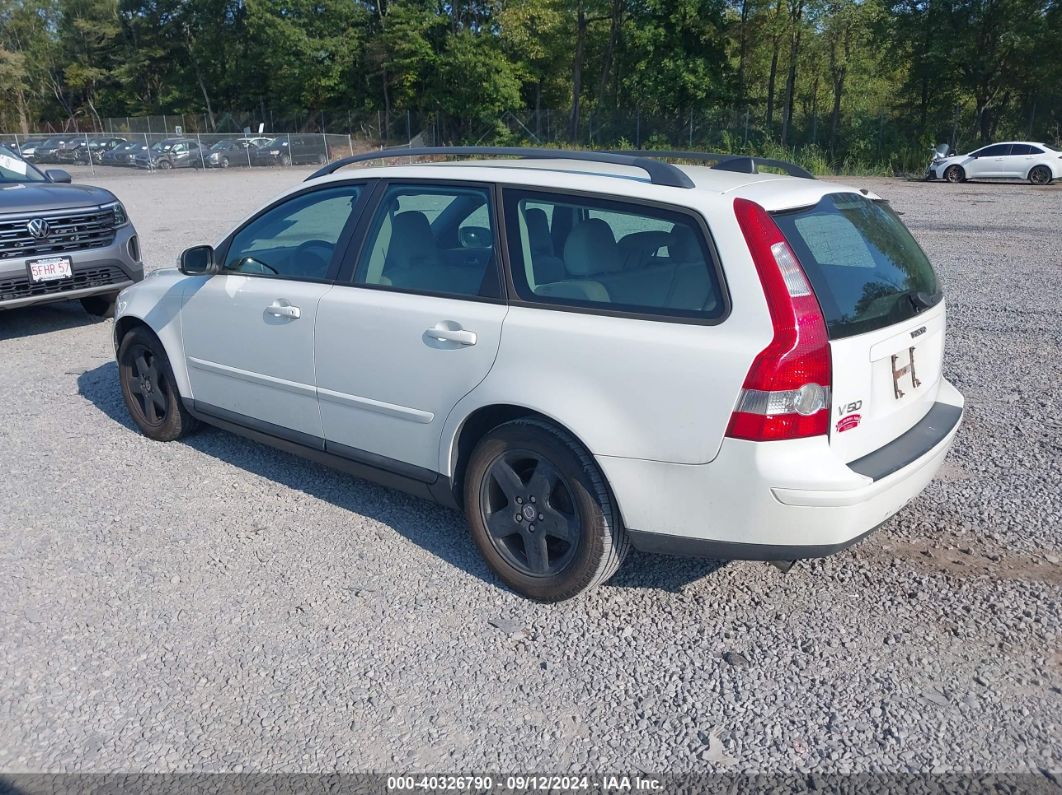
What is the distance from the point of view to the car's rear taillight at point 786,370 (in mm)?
2957

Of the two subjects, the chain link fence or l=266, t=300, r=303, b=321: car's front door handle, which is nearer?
l=266, t=300, r=303, b=321: car's front door handle

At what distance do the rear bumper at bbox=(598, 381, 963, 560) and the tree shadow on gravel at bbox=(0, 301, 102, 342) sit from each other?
292 inches

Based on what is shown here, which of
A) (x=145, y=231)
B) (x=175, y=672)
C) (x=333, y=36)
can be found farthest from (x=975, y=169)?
(x=333, y=36)

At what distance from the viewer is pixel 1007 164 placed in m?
27.6

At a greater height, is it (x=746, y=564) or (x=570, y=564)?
(x=570, y=564)

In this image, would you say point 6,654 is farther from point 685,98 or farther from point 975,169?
point 685,98

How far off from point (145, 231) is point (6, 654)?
13839mm

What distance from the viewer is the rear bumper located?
3.01 metres

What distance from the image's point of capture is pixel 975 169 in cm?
2831

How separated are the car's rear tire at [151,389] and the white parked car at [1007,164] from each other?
28.8m

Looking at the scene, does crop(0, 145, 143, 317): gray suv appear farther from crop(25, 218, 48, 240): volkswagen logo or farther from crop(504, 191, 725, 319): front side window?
crop(504, 191, 725, 319): front side window

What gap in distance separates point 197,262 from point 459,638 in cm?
269

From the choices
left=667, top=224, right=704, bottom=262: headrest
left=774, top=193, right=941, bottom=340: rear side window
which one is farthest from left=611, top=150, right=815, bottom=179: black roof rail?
left=667, top=224, right=704, bottom=262: headrest

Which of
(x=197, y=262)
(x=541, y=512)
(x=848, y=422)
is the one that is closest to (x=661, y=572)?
(x=541, y=512)
